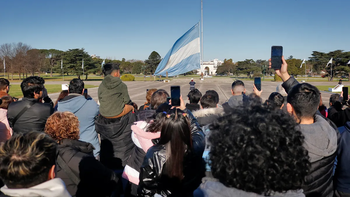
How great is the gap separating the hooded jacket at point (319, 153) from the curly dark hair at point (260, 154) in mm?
542

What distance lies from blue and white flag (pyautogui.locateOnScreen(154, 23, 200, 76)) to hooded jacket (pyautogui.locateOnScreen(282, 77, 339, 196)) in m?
5.28

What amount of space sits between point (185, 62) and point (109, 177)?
17.9ft

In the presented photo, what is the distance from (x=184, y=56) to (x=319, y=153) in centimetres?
598

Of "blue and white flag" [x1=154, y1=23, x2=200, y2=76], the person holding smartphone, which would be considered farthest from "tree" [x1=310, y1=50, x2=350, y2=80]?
the person holding smartphone

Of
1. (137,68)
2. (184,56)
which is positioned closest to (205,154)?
(184,56)

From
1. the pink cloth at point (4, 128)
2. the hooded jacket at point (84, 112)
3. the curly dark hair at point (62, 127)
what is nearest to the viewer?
the curly dark hair at point (62, 127)

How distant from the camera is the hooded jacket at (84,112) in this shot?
4.07 meters

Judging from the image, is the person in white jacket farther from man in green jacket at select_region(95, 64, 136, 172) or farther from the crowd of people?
man in green jacket at select_region(95, 64, 136, 172)

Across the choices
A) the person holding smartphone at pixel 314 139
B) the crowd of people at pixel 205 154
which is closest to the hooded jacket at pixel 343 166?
the crowd of people at pixel 205 154

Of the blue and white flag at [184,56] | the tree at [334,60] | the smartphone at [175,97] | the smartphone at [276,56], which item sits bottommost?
the smartphone at [175,97]

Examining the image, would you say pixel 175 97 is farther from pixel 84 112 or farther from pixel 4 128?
pixel 4 128

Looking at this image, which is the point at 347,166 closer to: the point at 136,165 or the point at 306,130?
the point at 306,130

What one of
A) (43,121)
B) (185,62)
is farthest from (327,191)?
(185,62)

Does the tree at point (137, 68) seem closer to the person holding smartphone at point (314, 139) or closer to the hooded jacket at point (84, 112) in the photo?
the hooded jacket at point (84, 112)
